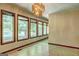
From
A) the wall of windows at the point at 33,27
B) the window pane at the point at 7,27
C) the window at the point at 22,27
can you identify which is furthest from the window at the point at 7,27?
the wall of windows at the point at 33,27

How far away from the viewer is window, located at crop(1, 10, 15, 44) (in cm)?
305

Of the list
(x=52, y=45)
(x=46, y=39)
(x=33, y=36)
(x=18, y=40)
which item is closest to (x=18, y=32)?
(x=18, y=40)

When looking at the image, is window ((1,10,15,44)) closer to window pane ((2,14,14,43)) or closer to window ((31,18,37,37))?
window pane ((2,14,14,43))

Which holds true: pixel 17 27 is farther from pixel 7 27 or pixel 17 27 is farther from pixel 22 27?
pixel 7 27

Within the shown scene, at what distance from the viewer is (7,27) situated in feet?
10.1

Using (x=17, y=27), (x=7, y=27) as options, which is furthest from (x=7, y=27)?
(x=17, y=27)

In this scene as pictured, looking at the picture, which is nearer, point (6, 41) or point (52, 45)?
point (6, 41)

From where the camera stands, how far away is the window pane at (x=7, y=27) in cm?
305

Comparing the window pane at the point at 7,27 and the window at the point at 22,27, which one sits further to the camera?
the window at the point at 22,27

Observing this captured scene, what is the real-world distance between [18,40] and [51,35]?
2.91ft

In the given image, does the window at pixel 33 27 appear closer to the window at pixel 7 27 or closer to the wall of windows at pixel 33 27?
the wall of windows at pixel 33 27

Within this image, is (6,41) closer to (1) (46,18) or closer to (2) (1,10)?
(2) (1,10)

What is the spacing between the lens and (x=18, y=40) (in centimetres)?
333

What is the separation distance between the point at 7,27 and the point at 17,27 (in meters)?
0.24
